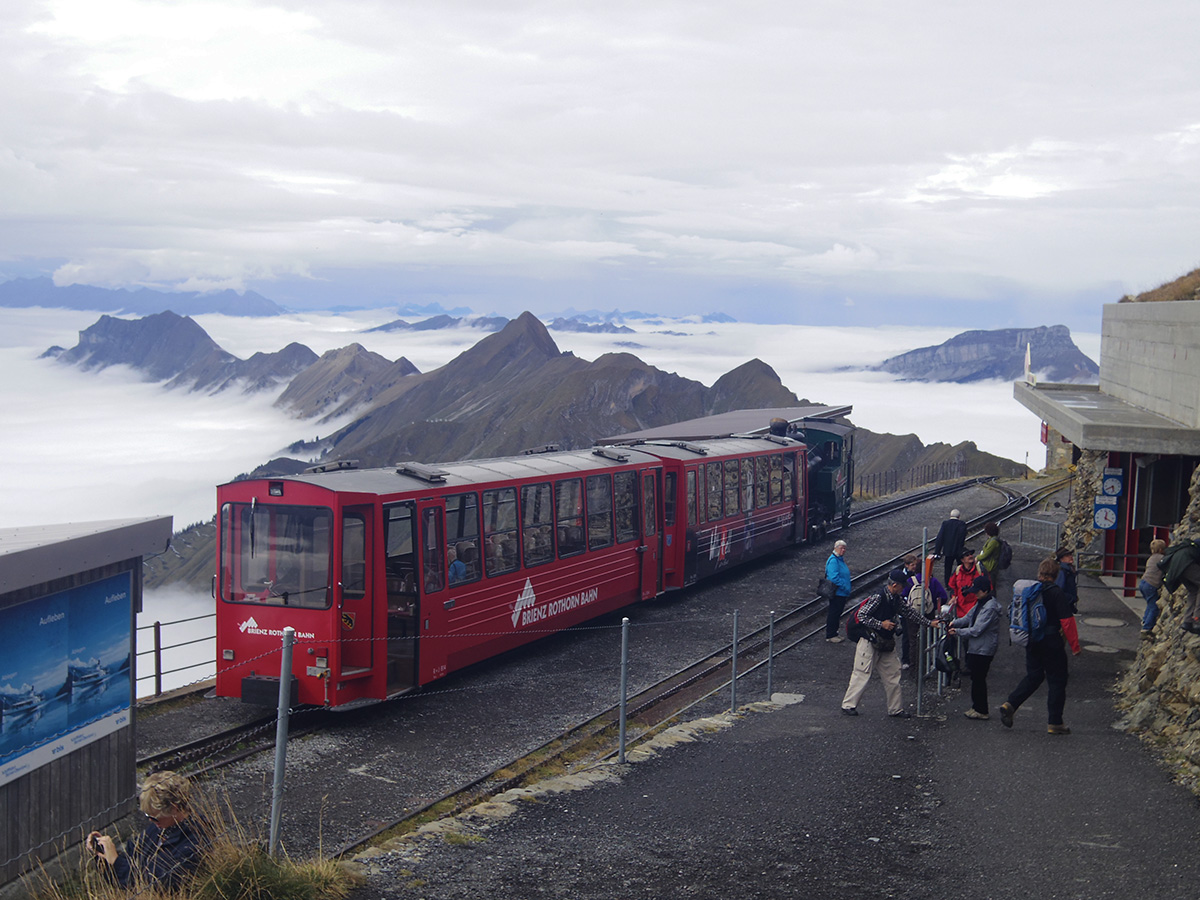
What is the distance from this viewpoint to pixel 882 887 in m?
7.81

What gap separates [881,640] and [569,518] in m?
6.50

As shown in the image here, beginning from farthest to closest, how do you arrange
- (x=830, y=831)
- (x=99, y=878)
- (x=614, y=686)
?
(x=614, y=686) → (x=830, y=831) → (x=99, y=878)

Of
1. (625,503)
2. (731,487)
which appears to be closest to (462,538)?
(625,503)

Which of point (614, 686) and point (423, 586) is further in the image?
point (614, 686)

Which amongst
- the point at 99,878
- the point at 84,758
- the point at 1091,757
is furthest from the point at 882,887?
the point at 84,758

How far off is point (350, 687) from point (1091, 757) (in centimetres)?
789

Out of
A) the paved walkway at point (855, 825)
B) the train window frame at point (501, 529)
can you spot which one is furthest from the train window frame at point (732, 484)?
the paved walkway at point (855, 825)

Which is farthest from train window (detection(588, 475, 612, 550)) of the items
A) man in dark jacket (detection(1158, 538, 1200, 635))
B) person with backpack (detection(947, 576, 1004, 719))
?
man in dark jacket (detection(1158, 538, 1200, 635))

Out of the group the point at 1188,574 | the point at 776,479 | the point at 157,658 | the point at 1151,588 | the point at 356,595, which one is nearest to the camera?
the point at 1188,574

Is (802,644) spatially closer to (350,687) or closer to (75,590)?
(350,687)

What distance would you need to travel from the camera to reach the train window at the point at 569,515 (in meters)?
17.2

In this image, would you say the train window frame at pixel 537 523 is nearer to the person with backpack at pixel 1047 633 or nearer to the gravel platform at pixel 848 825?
the gravel platform at pixel 848 825

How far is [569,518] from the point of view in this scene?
17516mm

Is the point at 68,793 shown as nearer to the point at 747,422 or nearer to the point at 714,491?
the point at 714,491
